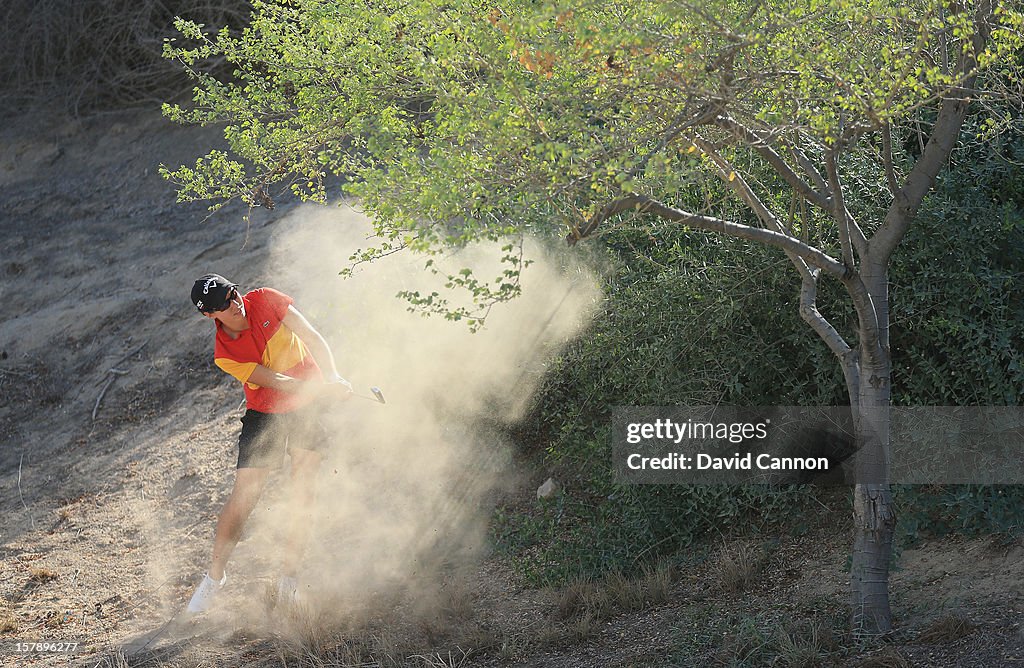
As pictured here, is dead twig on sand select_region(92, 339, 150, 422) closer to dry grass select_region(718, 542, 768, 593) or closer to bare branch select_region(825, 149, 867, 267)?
dry grass select_region(718, 542, 768, 593)

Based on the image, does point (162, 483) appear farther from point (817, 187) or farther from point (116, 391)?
point (817, 187)

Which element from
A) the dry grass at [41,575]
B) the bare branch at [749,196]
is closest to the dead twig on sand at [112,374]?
the dry grass at [41,575]

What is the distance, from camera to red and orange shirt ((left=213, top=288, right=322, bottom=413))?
5023 millimetres

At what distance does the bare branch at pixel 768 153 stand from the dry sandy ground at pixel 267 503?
1.76 meters

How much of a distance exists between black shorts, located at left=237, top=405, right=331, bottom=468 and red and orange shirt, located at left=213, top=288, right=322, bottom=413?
4 centimetres

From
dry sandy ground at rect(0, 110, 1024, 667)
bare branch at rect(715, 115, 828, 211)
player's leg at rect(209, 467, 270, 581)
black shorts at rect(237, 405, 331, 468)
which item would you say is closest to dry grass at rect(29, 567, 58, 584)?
dry sandy ground at rect(0, 110, 1024, 667)

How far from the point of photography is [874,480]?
4.13 m

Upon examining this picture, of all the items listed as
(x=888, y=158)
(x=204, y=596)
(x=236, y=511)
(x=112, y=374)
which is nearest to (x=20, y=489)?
(x=112, y=374)

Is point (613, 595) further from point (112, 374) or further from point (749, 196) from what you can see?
point (112, 374)

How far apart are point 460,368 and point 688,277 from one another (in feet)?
5.95

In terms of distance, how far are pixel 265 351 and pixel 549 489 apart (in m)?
1.86

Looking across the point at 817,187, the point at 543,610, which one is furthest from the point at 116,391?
the point at 817,187

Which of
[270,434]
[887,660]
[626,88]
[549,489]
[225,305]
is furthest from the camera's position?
[549,489]

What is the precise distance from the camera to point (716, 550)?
5.20 m
